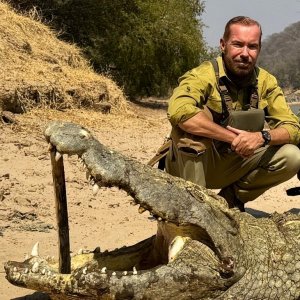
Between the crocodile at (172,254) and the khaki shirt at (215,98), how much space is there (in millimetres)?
1306

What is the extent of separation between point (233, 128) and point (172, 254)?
6.27 feet

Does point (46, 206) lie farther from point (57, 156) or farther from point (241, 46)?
point (57, 156)

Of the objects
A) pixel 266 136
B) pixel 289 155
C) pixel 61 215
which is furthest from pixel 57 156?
pixel 289 155

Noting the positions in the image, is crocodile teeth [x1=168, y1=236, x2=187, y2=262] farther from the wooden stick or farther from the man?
the man

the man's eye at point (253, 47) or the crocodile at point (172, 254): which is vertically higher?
the man's eye at point (253, 47)

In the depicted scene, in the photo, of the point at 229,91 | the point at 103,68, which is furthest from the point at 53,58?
the point at 229,91

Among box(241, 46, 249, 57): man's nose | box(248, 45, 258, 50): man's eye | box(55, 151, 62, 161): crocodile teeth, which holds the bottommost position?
box(55, 151, 62, 161): crocodile teeth

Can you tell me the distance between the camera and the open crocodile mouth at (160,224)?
3.17 meters

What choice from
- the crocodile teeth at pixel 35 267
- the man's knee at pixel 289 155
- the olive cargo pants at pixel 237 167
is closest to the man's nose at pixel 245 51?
the olive cargo pants at pixel 237 167

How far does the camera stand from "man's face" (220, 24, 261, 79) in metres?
5.18

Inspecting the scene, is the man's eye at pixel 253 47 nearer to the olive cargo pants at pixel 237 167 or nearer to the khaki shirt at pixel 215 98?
the khaki shirt at pixel 215 98

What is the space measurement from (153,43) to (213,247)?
19.5m

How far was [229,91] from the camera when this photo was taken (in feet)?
17.5

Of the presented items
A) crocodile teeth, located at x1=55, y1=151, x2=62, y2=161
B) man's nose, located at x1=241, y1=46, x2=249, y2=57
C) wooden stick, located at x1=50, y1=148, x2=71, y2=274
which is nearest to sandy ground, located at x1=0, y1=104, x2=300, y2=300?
wooden stick, located at x1=50, y1=148, x2=71, y2=274
